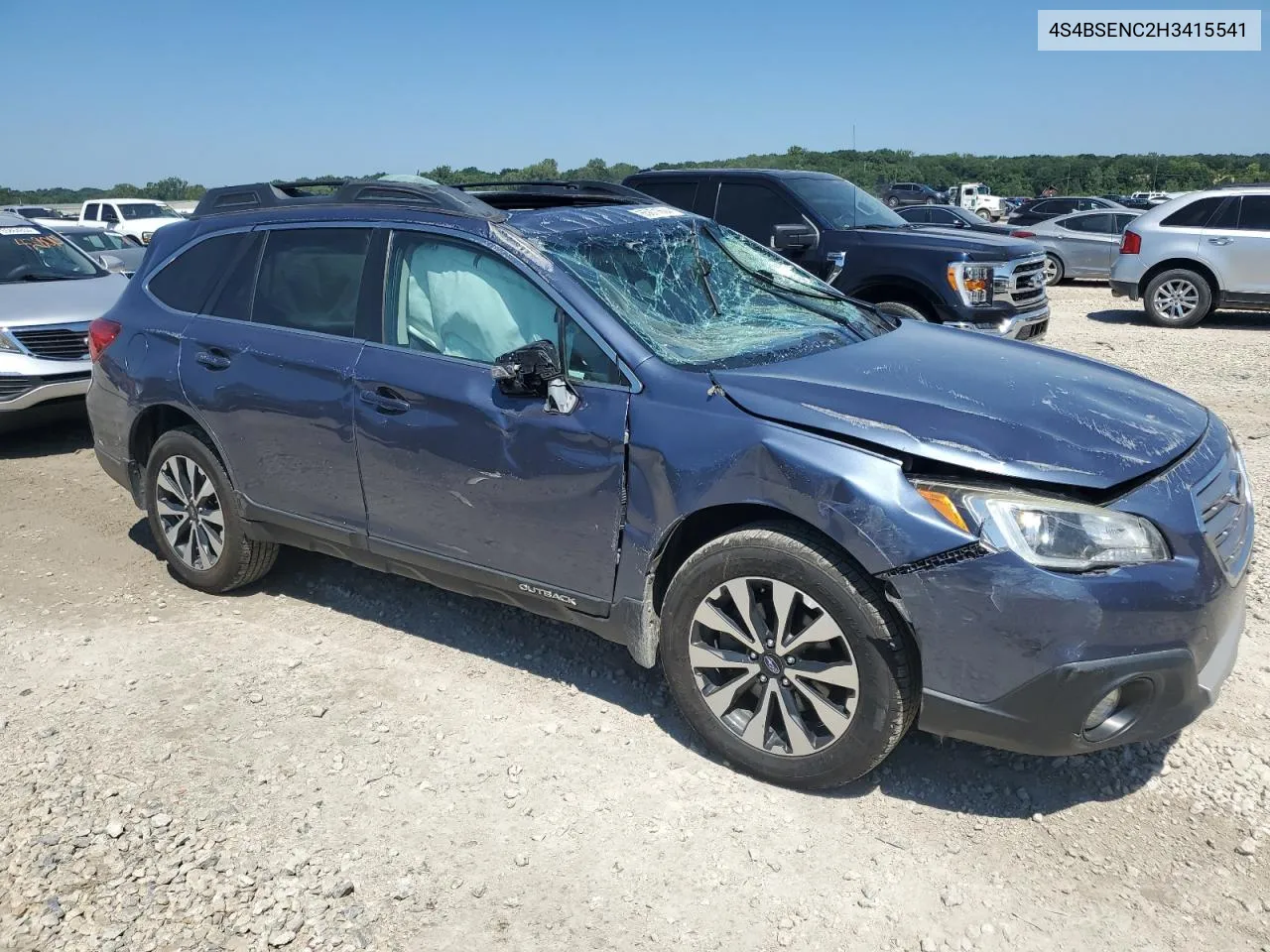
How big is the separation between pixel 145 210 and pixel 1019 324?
972 inches

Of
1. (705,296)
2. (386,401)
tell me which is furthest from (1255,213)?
(386,401)

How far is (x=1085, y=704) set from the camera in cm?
280

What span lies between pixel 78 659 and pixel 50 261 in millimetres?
5833

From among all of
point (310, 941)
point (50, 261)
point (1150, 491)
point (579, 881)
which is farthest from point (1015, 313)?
point (50, 261)

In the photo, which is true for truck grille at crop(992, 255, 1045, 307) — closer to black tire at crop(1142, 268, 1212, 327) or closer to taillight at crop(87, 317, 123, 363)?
black tire at crop(1142, 268, 1212, 327)

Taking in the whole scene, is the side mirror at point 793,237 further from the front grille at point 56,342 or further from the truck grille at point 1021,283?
the front grille at point 56,342

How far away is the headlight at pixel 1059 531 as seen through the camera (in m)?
2.77

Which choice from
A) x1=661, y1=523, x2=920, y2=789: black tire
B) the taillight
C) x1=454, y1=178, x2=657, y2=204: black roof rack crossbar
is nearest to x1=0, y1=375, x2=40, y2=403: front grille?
the taillight

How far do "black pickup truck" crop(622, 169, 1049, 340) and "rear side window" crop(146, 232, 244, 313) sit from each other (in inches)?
171

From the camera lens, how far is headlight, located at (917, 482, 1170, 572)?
277cm

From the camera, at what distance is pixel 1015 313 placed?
8.54 m

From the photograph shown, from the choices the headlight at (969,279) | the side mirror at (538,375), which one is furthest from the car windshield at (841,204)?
A: the side mirror at (538,375)

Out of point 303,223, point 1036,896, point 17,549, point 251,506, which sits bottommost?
point 1036,896

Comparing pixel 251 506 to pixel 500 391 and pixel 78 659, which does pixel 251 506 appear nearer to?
pixel 78 659
